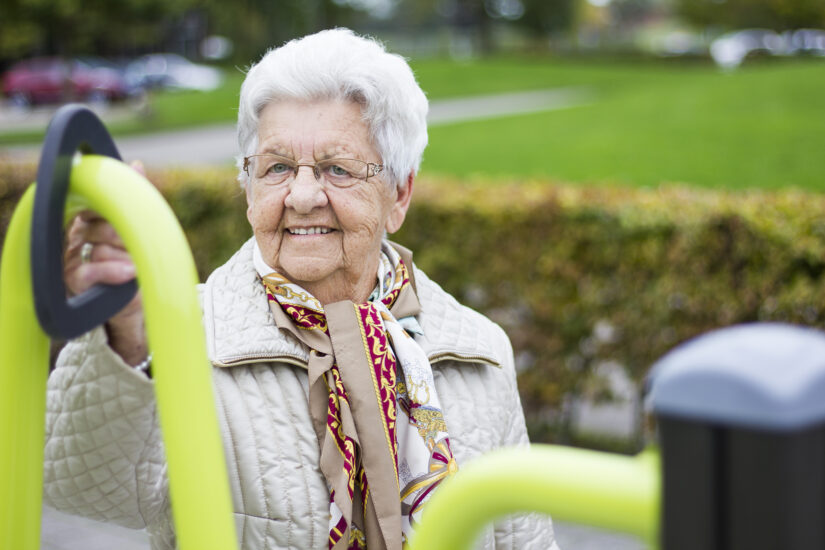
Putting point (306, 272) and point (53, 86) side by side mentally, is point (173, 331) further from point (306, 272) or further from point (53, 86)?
point (53, 86)

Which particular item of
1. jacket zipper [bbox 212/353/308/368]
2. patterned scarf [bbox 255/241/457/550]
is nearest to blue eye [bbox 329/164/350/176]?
patterned scarf [bbox 255/241/457/550]

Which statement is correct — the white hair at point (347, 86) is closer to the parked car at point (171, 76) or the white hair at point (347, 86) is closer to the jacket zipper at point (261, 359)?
the jacket zipper at point (261, 359)

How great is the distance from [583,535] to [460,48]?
56.0 m

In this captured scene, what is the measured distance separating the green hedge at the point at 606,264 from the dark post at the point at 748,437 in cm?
443

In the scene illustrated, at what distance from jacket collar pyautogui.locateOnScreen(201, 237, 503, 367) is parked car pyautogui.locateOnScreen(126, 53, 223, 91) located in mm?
35778

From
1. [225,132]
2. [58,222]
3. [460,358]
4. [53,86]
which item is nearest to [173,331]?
[58,222]

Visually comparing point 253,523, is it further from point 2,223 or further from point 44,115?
point 44,115

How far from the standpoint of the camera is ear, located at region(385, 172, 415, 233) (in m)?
2.16

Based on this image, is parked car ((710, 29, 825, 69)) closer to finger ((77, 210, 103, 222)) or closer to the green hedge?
the green hedge

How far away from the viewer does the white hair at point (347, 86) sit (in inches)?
74.7

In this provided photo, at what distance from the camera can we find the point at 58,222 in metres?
1.07

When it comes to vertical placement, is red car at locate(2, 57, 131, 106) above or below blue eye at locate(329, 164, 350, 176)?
above

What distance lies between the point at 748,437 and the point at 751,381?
4 centimetres

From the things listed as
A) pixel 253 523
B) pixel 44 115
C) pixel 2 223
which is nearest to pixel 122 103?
pixel 44 115
